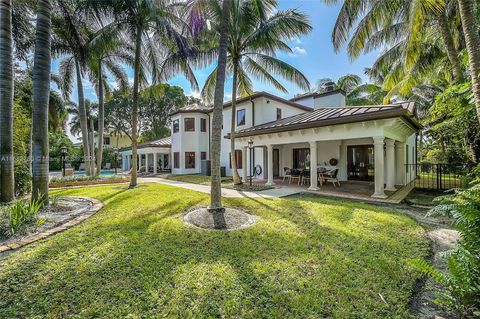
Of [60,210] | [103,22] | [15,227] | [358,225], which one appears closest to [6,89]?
[60,210]

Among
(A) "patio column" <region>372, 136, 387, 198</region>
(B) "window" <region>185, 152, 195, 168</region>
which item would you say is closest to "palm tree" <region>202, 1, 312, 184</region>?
(A) "patio column" <region>372, 136, 387, 198</region>

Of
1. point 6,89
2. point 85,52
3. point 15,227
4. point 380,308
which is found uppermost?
point 85,52

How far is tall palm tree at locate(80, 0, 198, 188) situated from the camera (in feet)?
33.7

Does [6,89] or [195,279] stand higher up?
[6,89]

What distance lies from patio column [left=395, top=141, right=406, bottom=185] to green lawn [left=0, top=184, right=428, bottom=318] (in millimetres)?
8603

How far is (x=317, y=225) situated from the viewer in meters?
5.69

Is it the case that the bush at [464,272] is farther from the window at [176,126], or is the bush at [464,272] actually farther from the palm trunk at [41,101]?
the window at [176,126]

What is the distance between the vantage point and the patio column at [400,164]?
12594mm

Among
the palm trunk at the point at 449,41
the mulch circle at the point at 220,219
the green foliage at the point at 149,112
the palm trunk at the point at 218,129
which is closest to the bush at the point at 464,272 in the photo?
the mulch circle at the point at 220,219

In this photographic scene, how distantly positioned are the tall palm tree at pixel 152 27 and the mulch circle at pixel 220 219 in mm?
7319

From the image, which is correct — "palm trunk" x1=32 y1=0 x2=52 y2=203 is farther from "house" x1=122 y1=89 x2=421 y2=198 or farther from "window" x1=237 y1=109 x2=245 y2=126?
"window" x1=237 y1=109 x2=245 y2=126

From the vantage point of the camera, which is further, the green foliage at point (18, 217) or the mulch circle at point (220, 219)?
the mulch circle at point (220, 219)

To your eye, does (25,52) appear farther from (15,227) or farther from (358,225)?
(358,225)

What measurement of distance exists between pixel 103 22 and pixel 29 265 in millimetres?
12183
